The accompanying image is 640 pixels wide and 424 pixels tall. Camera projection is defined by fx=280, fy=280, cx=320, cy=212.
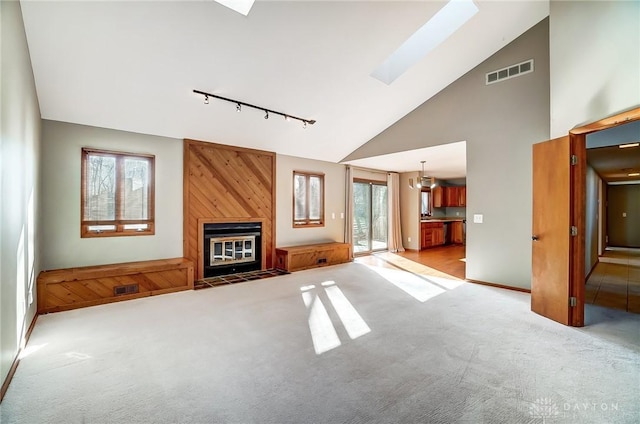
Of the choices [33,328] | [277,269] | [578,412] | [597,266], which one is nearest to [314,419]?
[578,412]

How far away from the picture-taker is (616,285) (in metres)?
4.67

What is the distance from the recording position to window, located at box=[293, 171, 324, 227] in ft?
21.3

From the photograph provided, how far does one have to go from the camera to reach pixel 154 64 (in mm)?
3336

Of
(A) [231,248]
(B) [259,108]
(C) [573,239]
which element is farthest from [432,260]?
(B) [259,108]

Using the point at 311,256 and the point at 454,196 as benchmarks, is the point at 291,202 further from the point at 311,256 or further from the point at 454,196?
the point at 454,196

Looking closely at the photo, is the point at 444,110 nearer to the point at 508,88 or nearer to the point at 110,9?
the point at 508,88

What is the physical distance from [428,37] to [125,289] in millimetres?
5762

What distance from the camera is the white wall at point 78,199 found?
3797 mm

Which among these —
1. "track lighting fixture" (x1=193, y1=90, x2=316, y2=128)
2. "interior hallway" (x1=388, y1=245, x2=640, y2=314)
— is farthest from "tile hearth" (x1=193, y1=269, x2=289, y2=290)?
"interior hallway" (x1=388, y1=245, x2=640, y2=314)

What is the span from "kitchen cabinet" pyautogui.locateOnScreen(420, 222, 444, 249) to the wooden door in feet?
17.8

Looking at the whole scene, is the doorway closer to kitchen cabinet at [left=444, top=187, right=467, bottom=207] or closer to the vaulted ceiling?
the vaulted ceiling

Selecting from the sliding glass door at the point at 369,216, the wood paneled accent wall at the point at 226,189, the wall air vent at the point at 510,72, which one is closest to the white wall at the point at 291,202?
the wood paneled accent wall at the point at 226,189

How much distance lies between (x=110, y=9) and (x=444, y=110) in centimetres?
499

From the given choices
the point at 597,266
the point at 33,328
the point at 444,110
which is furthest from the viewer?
the point at 597,266
